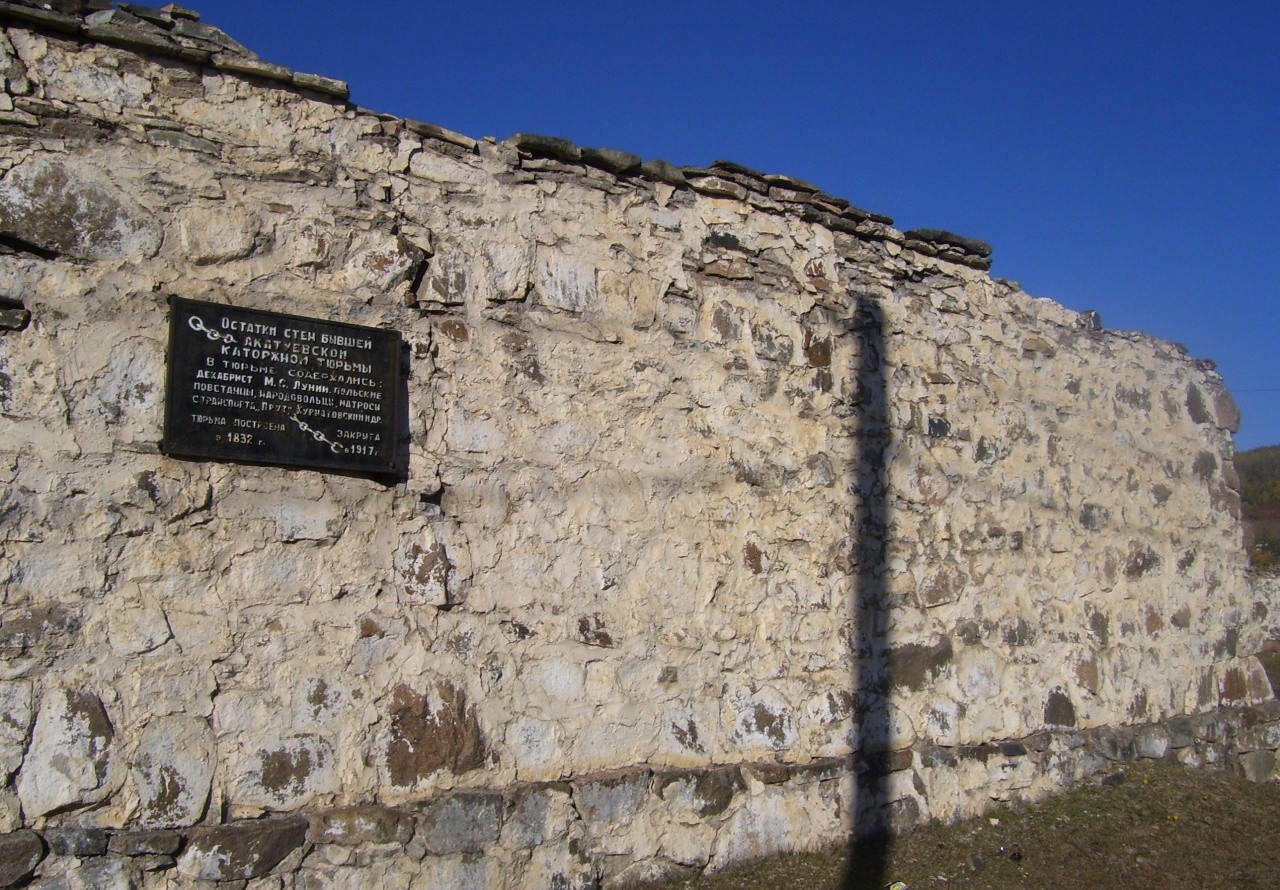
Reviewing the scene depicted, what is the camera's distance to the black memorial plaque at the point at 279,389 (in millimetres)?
3570

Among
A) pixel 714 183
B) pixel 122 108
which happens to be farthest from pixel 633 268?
pixel 122 108

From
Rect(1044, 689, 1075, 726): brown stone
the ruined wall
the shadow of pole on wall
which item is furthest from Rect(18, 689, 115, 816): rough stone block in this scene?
Rect(1044, 689, 1075, 726): brown stone

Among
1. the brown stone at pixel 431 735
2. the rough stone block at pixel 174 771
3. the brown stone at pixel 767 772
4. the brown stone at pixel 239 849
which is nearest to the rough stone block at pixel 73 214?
the rough stone block at pixel 174 771

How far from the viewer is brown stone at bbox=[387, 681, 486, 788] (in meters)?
3.79

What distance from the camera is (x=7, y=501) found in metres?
3.30

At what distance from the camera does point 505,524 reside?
4.15 meters

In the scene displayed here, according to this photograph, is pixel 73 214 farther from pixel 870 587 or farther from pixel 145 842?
pixel 870 587

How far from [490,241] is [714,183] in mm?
1214

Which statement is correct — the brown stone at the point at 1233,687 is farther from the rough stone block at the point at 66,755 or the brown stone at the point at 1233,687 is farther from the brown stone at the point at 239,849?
the rough stone block at the point at 66,755

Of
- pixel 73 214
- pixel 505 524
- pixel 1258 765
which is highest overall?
pixel 73 214

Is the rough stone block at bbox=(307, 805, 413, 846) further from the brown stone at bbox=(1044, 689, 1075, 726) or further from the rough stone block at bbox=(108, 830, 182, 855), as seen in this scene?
the brown stone at bbox=(1044, 689, 1075, 726)

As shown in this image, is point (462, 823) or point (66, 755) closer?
point (66, 755)

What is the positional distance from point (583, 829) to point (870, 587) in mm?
1841

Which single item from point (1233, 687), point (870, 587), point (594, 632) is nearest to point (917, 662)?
point (870, 587)
